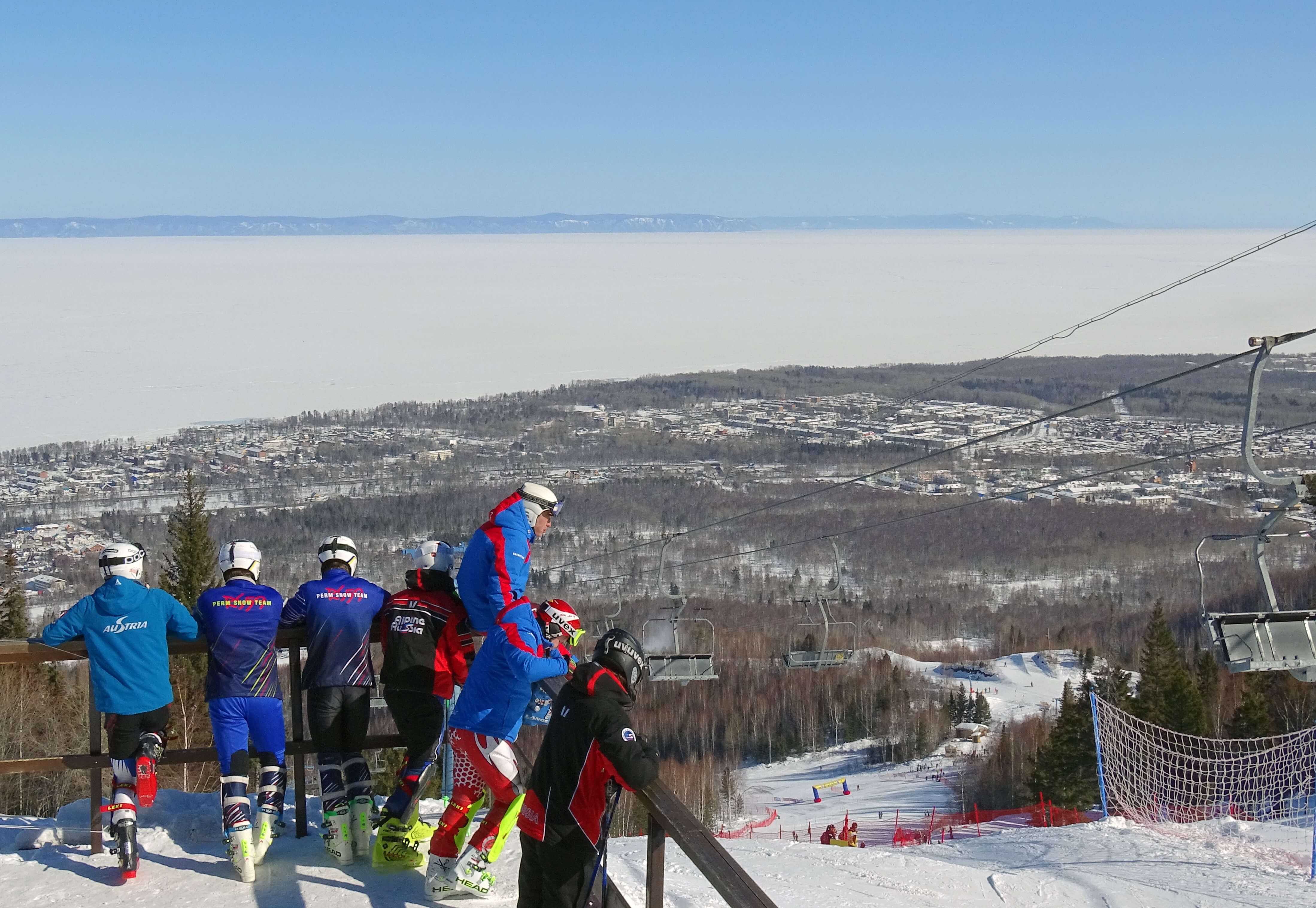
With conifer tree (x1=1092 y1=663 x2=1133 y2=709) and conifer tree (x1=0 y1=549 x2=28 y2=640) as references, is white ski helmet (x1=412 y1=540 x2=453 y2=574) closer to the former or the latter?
conifer tree (x1=0 y1=549 x2=28 y2=640)

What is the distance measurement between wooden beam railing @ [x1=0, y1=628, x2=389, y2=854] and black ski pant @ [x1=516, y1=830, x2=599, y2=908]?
1.50 meters

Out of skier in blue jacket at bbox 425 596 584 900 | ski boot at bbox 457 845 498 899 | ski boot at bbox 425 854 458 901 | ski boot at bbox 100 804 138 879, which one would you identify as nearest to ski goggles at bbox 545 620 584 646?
skier in blue jacket at bbox 425 596 584 900

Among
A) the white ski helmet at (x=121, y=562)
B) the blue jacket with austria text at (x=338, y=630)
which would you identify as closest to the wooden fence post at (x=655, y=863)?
the blue jacket with austria text at (x=338, y=630)

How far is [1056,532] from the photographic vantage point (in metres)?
133

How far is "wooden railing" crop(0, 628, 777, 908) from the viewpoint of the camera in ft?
13.4

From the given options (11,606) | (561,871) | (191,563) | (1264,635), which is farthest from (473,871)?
(191,563)

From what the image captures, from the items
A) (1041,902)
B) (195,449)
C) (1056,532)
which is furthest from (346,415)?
(1041,902)

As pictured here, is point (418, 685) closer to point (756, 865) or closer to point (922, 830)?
point (756, 865)

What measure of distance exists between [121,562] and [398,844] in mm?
1790

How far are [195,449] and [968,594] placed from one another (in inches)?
3927

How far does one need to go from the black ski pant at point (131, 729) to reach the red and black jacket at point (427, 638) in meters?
1.06

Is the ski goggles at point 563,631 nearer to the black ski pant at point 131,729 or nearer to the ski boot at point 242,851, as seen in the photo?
the ski boot at point 242,851

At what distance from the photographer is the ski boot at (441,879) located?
511cm

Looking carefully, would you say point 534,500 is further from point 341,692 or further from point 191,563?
Answer: point 191,563
